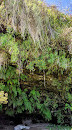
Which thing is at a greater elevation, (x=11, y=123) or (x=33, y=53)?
(x=33, y=53)

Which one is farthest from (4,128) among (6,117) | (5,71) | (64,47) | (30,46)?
(64,47)

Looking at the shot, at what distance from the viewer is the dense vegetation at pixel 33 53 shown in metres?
4.23

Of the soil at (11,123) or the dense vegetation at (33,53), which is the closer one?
the dense vegetation at (33,53)

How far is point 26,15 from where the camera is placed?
13.9 feet

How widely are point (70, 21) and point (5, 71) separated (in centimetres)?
361

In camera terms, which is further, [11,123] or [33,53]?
[11,123]

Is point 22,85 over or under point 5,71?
under

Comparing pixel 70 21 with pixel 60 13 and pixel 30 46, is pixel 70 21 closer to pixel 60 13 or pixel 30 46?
pixel 60 13

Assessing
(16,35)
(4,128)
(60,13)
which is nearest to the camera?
(16,35)

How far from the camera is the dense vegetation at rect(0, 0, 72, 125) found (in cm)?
423

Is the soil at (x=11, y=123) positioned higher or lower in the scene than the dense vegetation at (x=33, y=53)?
lower

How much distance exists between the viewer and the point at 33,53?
14.6 ft

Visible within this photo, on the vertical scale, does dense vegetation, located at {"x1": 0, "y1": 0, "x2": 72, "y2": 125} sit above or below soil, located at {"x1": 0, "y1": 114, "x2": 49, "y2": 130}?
above

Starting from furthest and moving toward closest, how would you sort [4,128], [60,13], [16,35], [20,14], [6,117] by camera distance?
[6,117] → [4,128] → [60,13] → [16,35] → [20,14]
